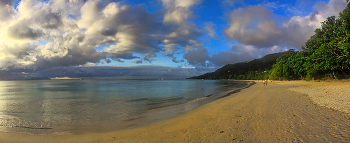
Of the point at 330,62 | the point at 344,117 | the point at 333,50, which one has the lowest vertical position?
the point at 344,117

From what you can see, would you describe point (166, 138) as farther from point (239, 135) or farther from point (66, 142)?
point (66, 142)

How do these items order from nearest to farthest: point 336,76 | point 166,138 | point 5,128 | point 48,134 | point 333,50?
point 166,138 → point 48,134 → point 5,128 → point 333,50 → point 336,76

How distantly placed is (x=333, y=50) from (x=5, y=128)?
177 feet

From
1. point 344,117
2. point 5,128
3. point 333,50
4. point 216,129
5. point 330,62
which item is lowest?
point 5,128

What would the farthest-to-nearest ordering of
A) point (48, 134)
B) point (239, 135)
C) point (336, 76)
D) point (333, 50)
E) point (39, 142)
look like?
point (336, 76) → point (333, 50) → point (48, 134) → point (39, 142) → point (239, 135)

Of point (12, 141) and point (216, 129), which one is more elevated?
point (216, 129)

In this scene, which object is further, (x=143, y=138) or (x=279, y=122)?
(x=279, y=122)

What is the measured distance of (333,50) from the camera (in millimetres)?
33812


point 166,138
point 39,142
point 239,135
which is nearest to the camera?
point 239,135

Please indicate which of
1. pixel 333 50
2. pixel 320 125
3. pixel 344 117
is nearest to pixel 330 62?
pixel 333 50

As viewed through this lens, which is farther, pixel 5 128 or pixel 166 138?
pixel 5 128

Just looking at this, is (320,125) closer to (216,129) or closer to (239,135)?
(239,135)

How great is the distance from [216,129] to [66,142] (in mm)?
8129

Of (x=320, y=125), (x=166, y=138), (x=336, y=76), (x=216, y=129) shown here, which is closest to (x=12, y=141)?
(x=166, y=138)
